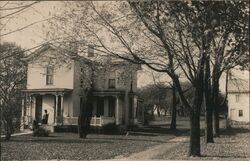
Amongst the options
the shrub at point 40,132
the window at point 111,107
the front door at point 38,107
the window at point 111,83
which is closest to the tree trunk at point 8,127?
the shrub at point 40,132

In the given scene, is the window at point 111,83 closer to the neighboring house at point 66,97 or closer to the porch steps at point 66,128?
the neighboring house at point 66,97

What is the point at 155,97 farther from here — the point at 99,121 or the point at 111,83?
the point at 99,121

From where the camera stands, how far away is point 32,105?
38719 mm

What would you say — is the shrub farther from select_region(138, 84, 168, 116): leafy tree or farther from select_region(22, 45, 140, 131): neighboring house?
select_region(138, 84, 168, 116): leafy tree

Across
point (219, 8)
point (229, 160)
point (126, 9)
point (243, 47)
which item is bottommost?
point (229, 160)

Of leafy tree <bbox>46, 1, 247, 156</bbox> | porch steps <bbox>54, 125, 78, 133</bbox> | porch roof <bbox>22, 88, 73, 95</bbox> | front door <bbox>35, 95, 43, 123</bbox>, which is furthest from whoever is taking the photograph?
front door <bbox>35, 95, 43, 123</bbox>

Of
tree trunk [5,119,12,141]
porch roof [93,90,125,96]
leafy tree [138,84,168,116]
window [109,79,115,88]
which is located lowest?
tree trunk [5,119,12,141]

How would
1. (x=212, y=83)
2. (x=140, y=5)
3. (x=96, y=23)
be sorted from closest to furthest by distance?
1. (x=140, y=5)
2. (x=96, y=23)
3. (x=212, y=83)

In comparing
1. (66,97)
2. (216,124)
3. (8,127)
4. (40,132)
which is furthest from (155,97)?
(8,127)

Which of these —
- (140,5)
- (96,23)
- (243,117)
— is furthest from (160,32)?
(243,117)

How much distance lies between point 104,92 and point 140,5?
81.8ft

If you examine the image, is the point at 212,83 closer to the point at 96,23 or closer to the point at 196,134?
the point at 196,134

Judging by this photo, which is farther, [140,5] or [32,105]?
[32,105]

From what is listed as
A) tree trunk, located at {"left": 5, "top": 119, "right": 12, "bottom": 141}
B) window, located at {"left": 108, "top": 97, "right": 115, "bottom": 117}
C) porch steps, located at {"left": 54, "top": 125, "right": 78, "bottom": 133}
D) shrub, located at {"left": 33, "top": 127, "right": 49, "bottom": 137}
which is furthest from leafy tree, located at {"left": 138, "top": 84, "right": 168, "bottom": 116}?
tree trunk, located at {"left": 5, "top": 119, "right": 12, "bottom": 141}
